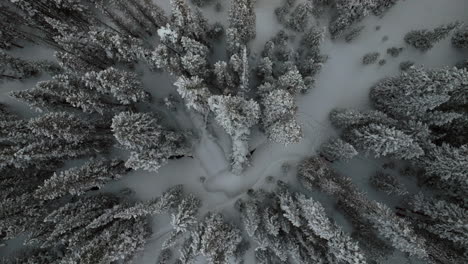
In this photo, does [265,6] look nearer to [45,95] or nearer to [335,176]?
[335,176]

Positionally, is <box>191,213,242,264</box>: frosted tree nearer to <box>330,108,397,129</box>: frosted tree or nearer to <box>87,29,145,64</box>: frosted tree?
<box>330,108,397,129</box>: frosted tree

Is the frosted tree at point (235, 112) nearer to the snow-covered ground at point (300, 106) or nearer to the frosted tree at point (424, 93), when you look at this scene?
the snow-covered ground at point (300, 106)

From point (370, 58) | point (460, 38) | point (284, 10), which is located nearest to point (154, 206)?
point (284, 10)

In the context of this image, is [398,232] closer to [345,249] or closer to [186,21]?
[345,249]

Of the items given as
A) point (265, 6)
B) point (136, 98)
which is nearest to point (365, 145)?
point (265, 6)

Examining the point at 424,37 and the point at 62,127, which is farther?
the point at 424,37

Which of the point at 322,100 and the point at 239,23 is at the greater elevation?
the point at 239,23
